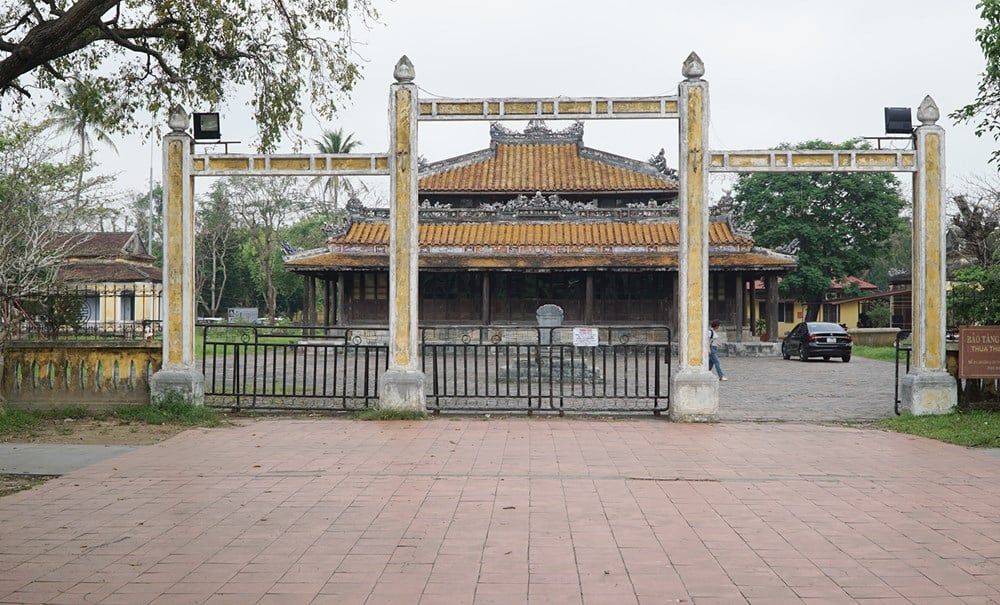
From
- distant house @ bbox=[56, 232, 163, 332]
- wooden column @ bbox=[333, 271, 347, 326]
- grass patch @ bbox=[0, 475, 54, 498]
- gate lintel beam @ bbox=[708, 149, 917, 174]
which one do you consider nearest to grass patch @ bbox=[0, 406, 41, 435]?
grass patch @ bbox=[0, 475, 54, 498]

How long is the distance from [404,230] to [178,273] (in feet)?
10.9

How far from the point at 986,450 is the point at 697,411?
3.51 m

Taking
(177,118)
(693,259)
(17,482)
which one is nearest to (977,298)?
(693,259)

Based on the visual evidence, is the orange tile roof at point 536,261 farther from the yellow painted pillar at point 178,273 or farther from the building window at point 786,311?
the building window at point 786,311

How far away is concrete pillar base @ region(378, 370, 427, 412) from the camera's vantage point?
1162 cm

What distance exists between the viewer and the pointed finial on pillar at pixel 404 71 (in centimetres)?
1180

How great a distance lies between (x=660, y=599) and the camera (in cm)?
464

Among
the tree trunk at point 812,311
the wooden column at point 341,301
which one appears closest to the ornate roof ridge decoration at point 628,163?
the wooden column at point 341,301

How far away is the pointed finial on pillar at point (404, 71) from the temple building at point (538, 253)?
18.6 m

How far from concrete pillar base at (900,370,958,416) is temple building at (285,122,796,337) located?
60.6 feet

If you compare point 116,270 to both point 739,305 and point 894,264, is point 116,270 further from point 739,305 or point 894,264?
point 894,264

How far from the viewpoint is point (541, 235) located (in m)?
32.0

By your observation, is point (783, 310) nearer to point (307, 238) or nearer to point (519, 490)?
point (307, 238)

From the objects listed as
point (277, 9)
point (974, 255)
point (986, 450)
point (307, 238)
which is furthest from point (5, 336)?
point (307, 238)
